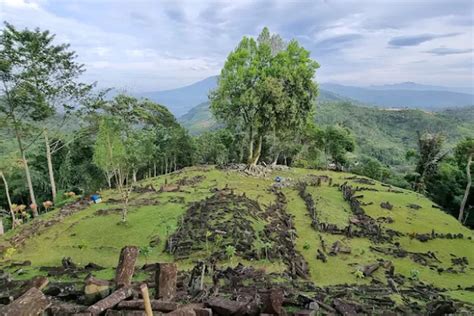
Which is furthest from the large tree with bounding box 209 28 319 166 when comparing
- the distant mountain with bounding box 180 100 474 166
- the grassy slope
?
the distant mountain with bounding box 180 100 474 166

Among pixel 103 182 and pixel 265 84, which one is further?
pixel 103 182

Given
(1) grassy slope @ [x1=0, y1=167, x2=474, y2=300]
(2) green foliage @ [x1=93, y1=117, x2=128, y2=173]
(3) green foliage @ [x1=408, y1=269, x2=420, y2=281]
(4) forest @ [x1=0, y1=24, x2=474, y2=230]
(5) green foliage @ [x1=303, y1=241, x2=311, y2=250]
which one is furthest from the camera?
(4) forest @ [x1=0, y1=24, x2=474, y2=230]

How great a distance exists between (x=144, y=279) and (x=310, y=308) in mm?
5056

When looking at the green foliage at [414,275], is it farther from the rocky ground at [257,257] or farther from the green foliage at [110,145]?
the green foliage at [110,145]

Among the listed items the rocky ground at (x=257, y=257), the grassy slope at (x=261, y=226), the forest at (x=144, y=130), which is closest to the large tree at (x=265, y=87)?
the forest at (x=144, y=130)

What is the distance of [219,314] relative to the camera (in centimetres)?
665

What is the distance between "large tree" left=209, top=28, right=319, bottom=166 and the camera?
90.7 feet

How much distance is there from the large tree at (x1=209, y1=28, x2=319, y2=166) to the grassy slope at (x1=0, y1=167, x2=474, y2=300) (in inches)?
248

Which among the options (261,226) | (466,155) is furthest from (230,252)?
(466,155)

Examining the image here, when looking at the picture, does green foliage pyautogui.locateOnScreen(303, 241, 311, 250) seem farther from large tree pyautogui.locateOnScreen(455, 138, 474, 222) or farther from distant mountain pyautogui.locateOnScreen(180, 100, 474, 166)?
distant mountain pyautogui.locateOnScreen(180, 100, 474, 166)

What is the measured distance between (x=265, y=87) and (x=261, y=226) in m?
13.6

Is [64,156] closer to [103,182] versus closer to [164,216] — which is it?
[103,182]

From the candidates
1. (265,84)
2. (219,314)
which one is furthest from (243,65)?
(219,314)

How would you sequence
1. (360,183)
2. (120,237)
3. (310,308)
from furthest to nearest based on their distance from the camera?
(360,183)
(120,237)
(310,308)
